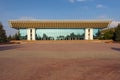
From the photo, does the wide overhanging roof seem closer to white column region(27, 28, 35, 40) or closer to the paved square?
white column region(27, 28, 35, 40)

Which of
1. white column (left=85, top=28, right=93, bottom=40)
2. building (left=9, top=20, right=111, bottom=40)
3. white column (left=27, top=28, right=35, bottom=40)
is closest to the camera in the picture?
building (left=9, top=20, right=111, bottom=40)

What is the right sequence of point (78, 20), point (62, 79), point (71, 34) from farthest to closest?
point (71, 34), point (78, 20), point (62, 79)

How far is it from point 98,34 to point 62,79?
73.8 m

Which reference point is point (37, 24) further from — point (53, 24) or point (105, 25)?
point (105, 25)

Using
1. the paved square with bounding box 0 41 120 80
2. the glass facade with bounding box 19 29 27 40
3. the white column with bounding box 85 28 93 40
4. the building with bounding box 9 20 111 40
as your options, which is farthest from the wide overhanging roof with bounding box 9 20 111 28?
the paved square with bounding box 0 41 120 80

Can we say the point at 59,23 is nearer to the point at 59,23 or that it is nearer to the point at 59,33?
the point at 59,23

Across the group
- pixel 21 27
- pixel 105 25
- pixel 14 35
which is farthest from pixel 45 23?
pixel 105 25

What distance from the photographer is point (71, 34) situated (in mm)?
79438

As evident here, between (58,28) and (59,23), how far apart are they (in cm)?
374

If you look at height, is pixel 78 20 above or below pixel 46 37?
above

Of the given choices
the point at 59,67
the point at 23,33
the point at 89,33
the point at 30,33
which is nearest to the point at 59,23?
the point at 30,33

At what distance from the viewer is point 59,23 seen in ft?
243

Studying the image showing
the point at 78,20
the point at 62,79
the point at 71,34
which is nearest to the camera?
the point at 62,79

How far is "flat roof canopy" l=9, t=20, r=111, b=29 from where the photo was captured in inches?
2907
